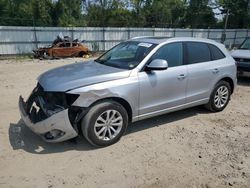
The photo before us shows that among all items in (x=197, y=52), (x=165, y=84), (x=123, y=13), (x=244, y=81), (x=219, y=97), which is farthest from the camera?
(x=123, y=13)

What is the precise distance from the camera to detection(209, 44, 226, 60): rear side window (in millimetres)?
5340

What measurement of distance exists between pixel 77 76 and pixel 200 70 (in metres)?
2.38

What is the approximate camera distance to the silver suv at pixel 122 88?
3.70 metres

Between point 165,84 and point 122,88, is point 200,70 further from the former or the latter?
point 122,88

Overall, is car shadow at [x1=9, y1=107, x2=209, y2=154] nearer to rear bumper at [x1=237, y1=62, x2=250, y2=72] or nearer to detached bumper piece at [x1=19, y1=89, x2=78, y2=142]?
detached bumper piece at [x1=19, y1=89, x2=78, y2=142]

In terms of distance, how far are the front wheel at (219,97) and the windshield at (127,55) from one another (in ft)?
6.06

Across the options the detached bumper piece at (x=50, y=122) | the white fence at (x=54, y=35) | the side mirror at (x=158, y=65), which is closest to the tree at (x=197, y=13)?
the white fence at (x=54, y=35)

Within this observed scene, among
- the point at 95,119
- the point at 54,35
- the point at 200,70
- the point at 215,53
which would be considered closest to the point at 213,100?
the point at 200,70

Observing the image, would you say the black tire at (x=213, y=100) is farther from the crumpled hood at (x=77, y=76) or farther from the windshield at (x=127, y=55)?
the crumpled hood at (x=77, y=76)

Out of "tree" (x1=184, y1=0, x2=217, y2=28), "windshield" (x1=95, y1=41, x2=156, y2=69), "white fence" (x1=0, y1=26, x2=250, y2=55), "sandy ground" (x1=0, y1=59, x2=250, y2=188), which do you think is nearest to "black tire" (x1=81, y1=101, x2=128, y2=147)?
"sandy ground" (x1=0, y1=59, x2=250, y2=188)

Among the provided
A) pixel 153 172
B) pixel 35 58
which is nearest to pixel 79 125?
pixel 153 172

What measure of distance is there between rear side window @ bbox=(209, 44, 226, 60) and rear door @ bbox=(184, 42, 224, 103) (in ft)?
0.22

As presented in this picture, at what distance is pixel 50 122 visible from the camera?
363 cm

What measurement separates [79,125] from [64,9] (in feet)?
84.2
